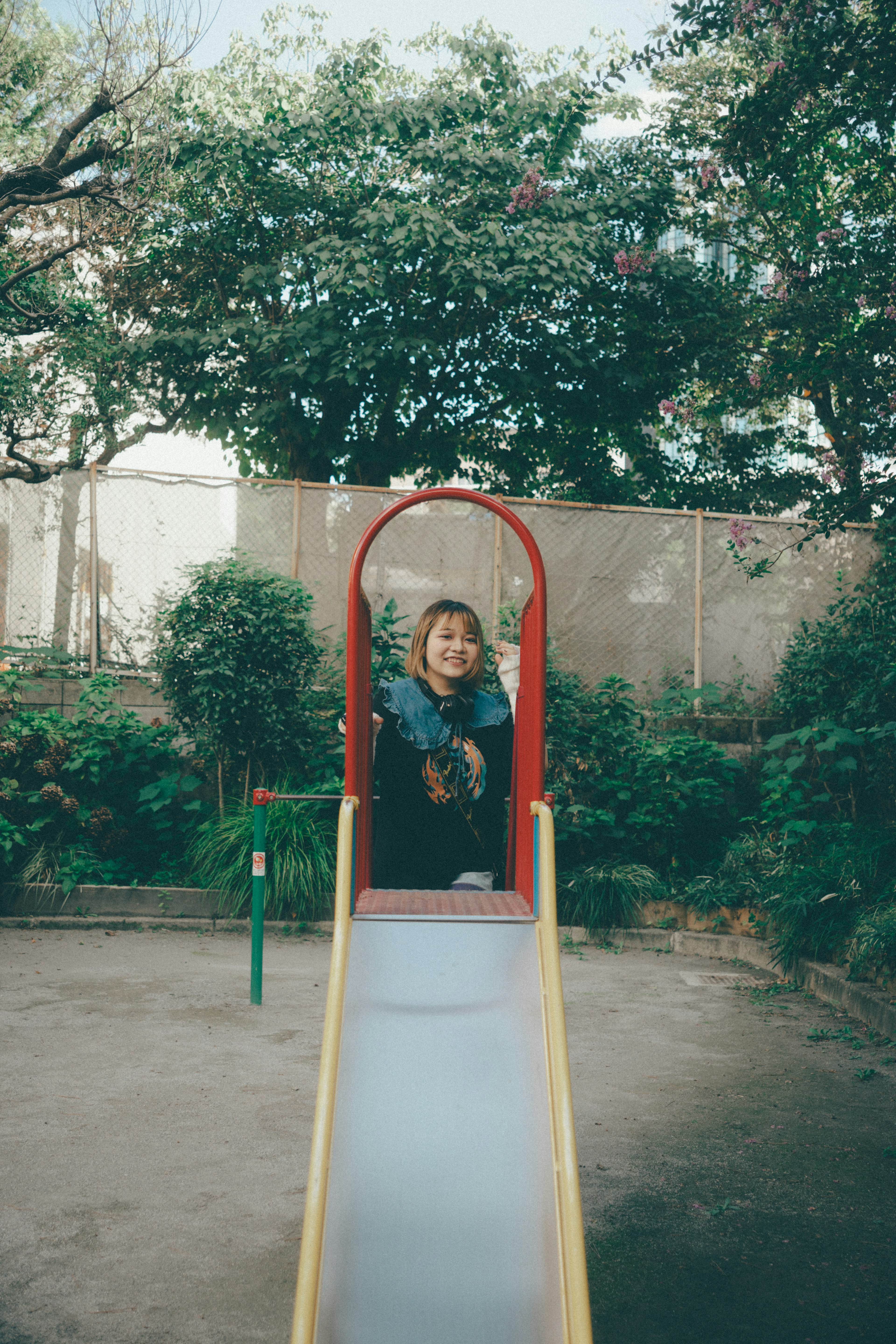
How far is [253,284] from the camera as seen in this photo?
32.8 feet

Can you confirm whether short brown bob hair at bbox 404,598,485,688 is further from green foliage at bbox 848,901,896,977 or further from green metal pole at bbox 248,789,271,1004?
green foliage at bbox 848,901,896,977

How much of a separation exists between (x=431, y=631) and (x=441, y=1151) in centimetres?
215

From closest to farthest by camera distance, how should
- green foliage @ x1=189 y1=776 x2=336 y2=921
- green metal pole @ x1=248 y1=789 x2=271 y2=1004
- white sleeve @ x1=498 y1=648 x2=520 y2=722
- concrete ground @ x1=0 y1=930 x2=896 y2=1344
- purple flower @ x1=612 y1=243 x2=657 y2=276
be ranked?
concrete ground @ x1=0 y1=930 x2=896 y2=1344, white sleeve @ x1=498 y1=648 x2=520 y2=722, green metal pole @ x1=248 y1=789 x2=271 y2=1004, green foliage @ x1=189 y1=776 x2=336 y2=921, purple flower @ x1=612 y1=243 x2=657 y2=276

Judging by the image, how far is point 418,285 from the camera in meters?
10.4

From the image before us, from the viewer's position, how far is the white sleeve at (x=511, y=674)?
12.6 feet

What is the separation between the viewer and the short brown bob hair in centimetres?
392

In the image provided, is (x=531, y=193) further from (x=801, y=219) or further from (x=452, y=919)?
(x=452, y=919)

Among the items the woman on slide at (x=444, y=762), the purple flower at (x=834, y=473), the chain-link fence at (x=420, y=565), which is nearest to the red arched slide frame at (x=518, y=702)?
the woman on slide at (x=444, y=762)

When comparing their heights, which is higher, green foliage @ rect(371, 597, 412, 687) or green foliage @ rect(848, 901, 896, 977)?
green foliage @ rect(371, 597, 412, 687)

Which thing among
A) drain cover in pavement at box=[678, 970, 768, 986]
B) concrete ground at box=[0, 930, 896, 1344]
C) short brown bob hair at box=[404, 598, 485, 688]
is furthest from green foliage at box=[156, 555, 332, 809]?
short brown bob hair at box=[404, 598, 485, 688]

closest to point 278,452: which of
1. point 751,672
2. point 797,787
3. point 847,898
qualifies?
point 751,672

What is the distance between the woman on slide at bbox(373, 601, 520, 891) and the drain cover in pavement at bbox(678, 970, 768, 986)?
246 cm

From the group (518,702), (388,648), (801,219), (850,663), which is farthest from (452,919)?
(801,219)

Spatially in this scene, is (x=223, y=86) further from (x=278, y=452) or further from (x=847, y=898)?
(x=847, y=898)
